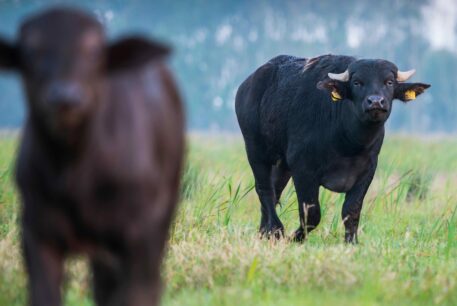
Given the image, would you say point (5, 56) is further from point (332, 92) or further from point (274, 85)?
point (274, 85)

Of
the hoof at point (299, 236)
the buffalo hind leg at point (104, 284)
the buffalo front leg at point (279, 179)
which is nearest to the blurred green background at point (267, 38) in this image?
the buffalo front leg at point (279, 179)

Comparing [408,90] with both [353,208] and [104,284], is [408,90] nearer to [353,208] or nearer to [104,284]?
[353,208]

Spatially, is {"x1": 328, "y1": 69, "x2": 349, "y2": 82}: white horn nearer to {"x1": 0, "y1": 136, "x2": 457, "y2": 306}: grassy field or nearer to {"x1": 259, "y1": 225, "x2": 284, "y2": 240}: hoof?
{"x1": 0, "y1": 136, "x2": 457, "y2": 306}: grassy field

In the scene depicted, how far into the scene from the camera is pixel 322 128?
9.14 m

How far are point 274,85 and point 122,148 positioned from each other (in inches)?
241

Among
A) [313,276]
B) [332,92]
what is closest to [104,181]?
[313,276]

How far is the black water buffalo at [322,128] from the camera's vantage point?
870 centimetres

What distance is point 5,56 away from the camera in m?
3.92

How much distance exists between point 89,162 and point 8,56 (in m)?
0.56

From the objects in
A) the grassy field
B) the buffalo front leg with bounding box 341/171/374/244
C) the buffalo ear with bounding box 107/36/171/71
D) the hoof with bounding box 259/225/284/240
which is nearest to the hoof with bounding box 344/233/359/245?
the buffalo front leg with bounding box 341/171/374/244

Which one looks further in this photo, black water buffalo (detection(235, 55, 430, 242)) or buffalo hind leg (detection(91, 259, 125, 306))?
black water buffalo (detection(235, 55, 430, 242))

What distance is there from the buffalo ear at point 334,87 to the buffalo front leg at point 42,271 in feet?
16.6

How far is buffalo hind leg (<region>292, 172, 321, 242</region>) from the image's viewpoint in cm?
859

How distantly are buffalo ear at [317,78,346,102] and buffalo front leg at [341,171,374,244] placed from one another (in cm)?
82
